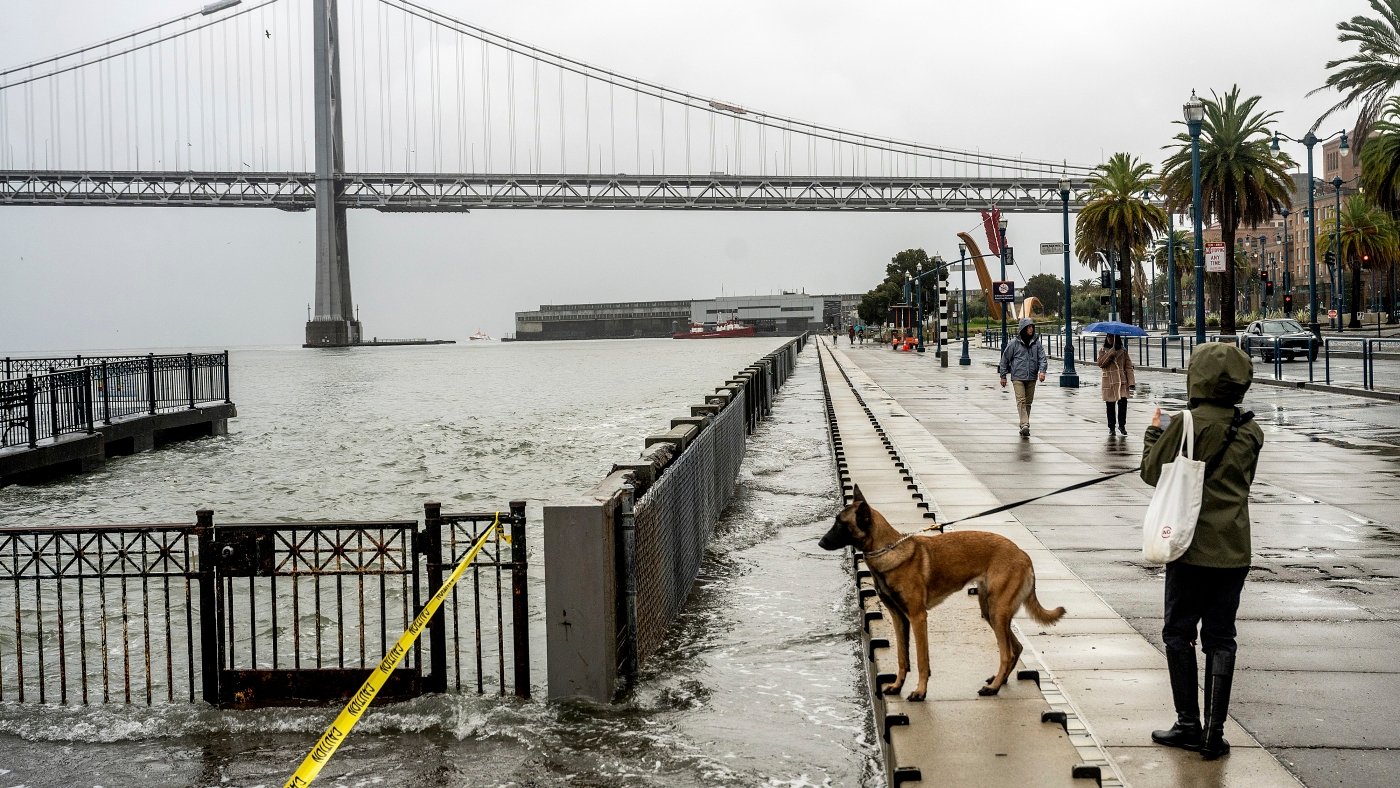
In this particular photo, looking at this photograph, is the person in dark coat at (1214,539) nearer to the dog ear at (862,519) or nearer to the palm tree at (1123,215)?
the dog ear at (862,519)

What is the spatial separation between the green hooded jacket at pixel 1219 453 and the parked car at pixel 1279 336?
3540 centimetres

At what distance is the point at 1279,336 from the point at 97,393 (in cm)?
3110

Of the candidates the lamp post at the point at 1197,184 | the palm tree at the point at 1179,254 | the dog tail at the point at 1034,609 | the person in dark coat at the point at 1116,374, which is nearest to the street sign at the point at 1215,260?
the lamp post at the point at 1197,184

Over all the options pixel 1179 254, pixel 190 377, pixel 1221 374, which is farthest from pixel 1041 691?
pixel 1179 254

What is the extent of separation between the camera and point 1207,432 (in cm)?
482

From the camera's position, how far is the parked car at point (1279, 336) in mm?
38719

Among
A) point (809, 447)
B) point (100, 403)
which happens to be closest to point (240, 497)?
point (100, 403)

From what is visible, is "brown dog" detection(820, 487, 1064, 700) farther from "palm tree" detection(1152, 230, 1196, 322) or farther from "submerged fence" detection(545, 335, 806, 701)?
"palm tree" detection(1152, 230, 1196, 322)

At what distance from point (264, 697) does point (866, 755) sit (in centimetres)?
311

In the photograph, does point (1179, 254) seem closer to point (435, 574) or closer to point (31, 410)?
point (31, 410)

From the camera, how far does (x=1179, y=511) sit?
4.74 meters

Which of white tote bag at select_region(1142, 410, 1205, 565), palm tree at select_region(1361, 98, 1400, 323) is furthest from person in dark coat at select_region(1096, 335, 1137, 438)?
palm tree at select_region(1361, 98, 1400, 323)

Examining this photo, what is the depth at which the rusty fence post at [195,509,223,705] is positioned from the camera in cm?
633

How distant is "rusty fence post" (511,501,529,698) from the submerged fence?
189 mm
